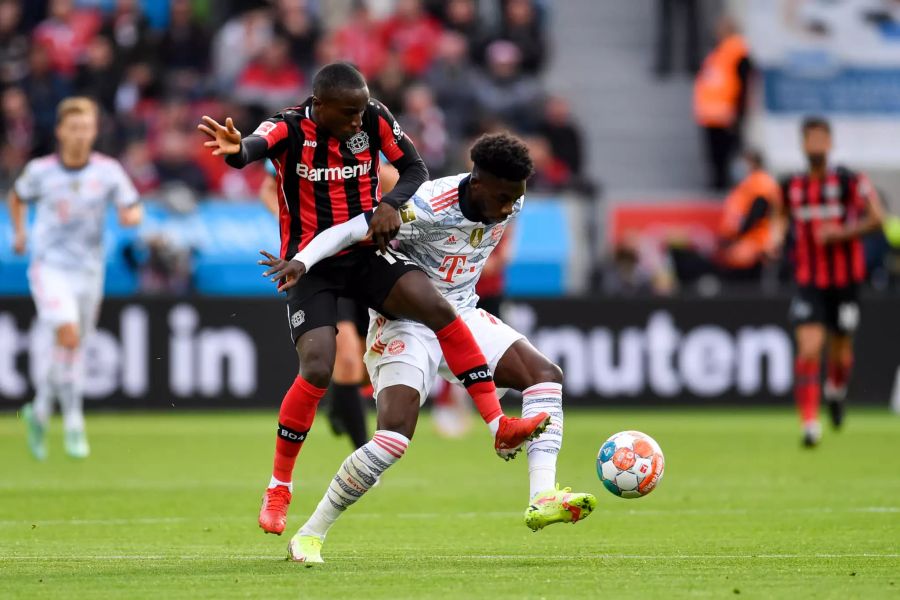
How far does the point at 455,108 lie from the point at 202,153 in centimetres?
313

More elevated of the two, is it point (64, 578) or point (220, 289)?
point (64, 578)

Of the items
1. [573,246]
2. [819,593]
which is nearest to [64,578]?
[819,593]

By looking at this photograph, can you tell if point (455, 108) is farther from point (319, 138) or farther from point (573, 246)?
point (319, 138)

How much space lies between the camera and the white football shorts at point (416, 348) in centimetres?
748

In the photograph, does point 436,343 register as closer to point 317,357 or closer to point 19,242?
point 317,357

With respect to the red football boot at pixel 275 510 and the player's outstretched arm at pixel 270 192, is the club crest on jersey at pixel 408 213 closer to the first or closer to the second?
the red football boot at pixel 275 510

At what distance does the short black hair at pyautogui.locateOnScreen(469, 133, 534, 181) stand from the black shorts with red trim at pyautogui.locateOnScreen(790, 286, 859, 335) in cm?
721

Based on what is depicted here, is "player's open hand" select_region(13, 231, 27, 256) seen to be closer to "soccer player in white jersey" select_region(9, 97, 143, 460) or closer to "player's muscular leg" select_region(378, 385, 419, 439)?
"soccer player in white jersey" select_region(9, 97, 143, 460)

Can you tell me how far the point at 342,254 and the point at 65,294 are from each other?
5521 mm

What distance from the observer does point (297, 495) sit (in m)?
10.3

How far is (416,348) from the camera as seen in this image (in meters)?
7.56

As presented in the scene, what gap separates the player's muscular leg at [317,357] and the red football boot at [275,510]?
499 millimetres

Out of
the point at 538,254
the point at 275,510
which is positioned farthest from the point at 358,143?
the point at 538,254

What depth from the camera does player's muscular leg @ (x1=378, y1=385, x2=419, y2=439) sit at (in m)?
7.27
